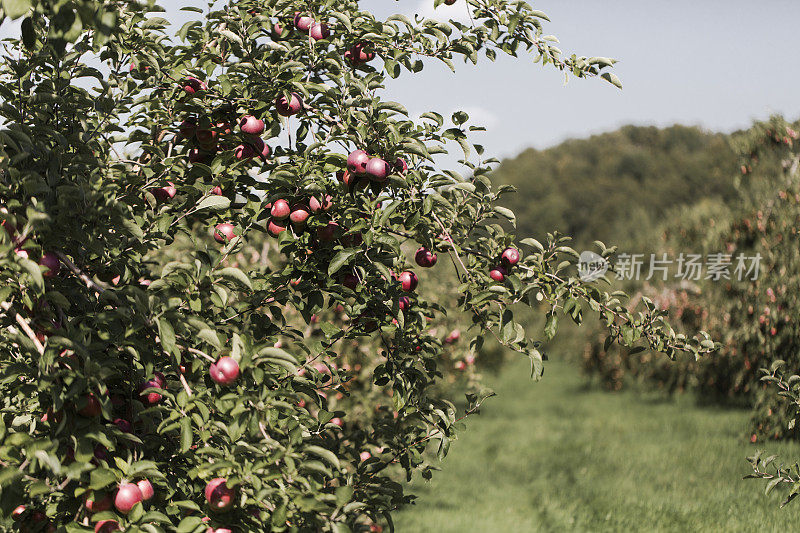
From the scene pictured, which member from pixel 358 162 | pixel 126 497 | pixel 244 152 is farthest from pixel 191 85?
pixel 126 497

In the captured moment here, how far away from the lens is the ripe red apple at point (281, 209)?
2.12 m

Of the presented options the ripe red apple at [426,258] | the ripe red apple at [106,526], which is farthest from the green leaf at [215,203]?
the ripe red apple at [106,526]

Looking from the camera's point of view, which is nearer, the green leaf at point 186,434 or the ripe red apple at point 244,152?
the green leaf at point 186,434

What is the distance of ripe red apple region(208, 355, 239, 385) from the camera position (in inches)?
66.2

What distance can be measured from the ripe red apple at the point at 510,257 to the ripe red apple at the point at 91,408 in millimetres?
1427

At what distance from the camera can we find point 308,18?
96.4 inches

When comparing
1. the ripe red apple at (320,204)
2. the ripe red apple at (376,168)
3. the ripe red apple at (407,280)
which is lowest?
the ripe red apple at (407,280)

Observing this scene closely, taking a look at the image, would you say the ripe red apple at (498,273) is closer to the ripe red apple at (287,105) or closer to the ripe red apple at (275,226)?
the ripe red apple at (275,226)

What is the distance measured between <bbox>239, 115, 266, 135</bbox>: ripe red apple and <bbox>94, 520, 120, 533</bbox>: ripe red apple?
4.22 ft

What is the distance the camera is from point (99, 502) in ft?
5.51

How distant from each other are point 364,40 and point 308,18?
225 millimetres

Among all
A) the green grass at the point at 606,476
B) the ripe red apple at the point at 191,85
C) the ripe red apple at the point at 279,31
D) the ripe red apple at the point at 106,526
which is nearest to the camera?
the ripe red apple at the point at 106,526

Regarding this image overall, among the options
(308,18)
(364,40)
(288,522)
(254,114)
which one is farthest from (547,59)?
(288,522)

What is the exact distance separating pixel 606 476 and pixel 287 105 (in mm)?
6531
